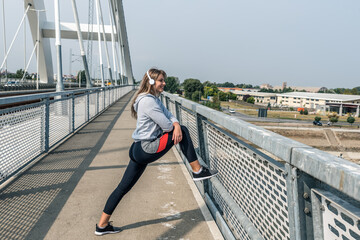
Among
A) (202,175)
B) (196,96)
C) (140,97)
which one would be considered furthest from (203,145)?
(196,96)

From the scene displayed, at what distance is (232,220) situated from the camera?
265 cm

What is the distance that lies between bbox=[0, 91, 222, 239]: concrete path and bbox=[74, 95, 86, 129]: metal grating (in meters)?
3.14

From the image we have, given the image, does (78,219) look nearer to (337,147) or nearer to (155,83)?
(155,83)

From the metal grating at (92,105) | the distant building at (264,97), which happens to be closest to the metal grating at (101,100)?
the metal grating at (92,105)

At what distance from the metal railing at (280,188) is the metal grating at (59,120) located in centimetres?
383

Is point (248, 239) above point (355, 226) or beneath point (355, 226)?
beneath

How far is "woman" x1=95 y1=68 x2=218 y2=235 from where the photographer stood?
254 cm

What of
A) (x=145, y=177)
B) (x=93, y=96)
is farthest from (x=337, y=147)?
(x=145, y=177)

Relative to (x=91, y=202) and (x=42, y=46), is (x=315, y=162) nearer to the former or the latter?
(x=91, y=202)

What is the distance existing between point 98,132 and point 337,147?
223ft

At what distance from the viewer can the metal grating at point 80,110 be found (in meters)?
8.30

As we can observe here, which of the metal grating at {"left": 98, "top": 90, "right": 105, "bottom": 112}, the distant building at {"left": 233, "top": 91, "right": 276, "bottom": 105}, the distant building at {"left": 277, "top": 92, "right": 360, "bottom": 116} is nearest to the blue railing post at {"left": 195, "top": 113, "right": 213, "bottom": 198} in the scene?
the metal grating at {"left": 98, "top": 90, "right": 105, "bottom": 112}

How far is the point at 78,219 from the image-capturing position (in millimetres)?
2961

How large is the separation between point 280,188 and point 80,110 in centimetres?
799
